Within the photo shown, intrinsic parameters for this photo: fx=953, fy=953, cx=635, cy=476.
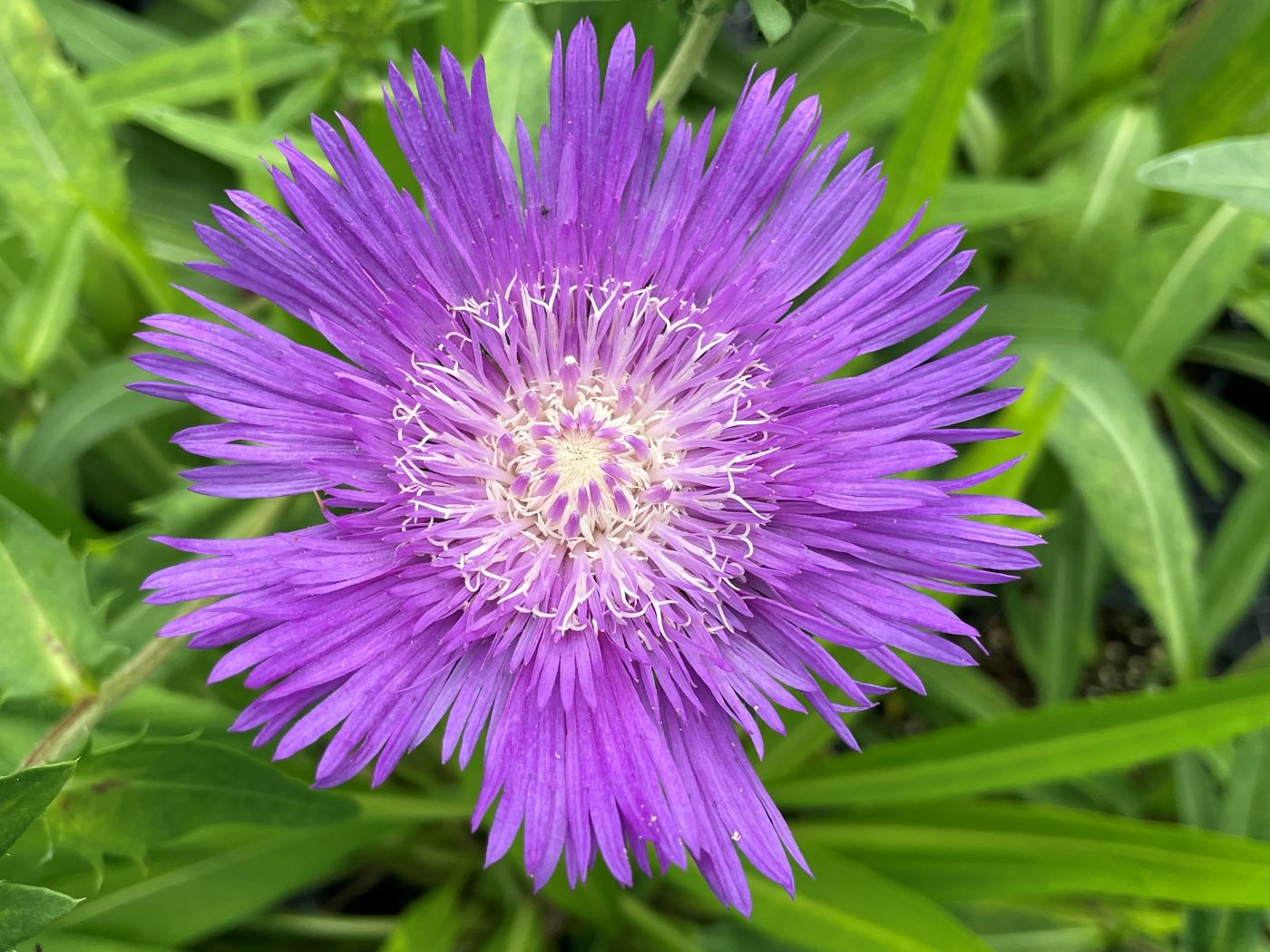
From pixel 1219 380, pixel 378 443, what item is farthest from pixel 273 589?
pixel 1219 380

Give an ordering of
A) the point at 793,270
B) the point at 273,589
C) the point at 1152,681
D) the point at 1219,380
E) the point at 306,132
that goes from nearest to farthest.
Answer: the point at 273,589
the point at 793,270
the point at 306,132
the point at 1152,681
the point at 1219,380

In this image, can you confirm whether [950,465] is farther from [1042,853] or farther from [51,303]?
[51,303]

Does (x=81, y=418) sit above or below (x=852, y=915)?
above

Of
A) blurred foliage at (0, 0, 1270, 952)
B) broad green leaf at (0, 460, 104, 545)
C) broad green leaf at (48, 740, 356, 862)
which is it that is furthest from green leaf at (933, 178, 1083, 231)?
broad green leaf at (0, 460, 104, 545)

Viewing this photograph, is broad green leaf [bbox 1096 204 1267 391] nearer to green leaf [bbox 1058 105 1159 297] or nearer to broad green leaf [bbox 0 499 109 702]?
green leaf [bbox 1058 105 1159 297]

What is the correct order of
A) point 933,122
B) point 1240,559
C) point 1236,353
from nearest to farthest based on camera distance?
point 933,122 → point 1240,559 → point 1236,353

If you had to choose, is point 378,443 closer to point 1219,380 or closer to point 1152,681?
point 1152,681

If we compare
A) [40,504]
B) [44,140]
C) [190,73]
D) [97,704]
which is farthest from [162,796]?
[190,73]
